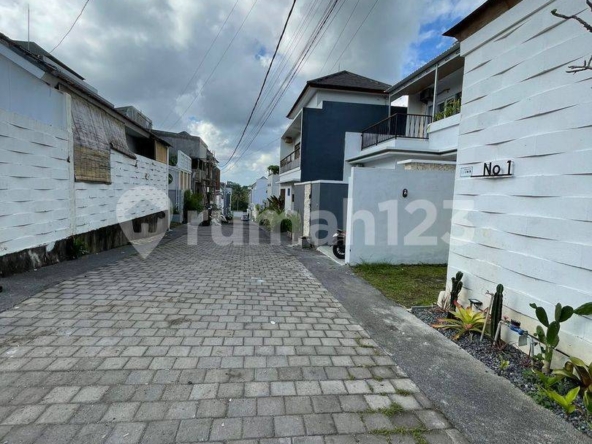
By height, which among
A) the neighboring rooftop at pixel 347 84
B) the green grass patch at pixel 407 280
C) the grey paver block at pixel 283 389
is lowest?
the green grass patch at pixel 407 280

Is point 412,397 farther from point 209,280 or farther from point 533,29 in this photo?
point 209,280

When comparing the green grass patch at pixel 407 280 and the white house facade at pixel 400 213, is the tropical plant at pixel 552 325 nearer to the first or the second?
the green grass patch at pixel 407 280

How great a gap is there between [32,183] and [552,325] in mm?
8005

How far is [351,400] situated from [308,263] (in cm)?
593

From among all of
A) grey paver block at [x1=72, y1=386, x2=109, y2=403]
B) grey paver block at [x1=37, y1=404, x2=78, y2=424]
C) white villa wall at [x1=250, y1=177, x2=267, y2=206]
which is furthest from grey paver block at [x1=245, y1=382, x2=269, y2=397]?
white villa wall at [x1=250, y1=177, x2=267, y2=206]

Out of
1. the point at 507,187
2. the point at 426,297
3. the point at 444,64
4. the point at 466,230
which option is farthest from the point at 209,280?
the point at 444,64

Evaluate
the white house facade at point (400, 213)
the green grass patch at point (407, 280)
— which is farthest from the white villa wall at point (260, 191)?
the green grass patch at point (407, 280)

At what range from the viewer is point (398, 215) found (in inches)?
310

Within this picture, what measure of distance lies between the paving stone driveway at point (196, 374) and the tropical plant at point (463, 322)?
1.21 metres

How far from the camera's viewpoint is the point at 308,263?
848 centimetres

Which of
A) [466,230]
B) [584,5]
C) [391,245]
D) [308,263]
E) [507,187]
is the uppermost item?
[584,5]

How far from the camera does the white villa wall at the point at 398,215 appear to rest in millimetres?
7727

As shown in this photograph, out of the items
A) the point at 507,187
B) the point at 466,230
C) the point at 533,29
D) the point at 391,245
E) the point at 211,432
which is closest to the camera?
the point at 211,432

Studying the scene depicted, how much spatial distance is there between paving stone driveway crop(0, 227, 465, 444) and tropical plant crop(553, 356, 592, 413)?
49.0 inches
